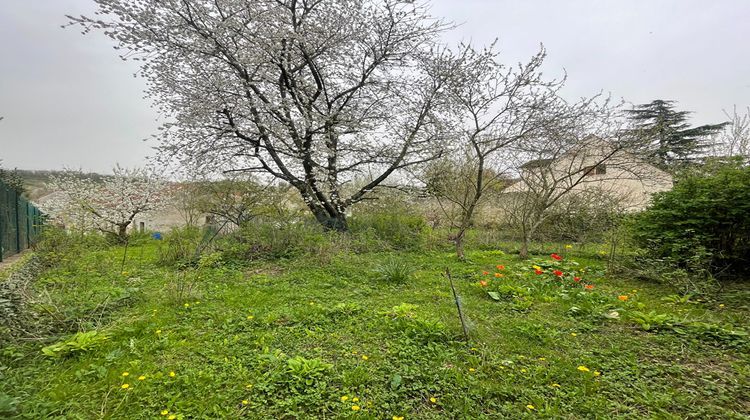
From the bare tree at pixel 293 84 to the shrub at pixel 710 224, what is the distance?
495 centimetres

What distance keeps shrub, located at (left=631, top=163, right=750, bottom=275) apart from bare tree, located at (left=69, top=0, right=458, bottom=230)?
4953 millimetres

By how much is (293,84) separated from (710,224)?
8.00 meters

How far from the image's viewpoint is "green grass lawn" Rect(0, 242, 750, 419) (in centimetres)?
182

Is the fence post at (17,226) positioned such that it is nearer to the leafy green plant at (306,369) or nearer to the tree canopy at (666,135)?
the leafy green plant at (306,369)

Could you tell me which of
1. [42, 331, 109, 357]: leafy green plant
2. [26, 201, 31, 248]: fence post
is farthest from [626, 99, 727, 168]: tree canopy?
[26, 201, 31, 248]: fence post

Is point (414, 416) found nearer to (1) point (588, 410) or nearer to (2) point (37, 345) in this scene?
(1) point (588, 410)

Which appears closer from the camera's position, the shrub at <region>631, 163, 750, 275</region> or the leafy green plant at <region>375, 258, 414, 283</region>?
the shrub at <region>631, 163, 750, 275</region>

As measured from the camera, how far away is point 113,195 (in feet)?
38.4

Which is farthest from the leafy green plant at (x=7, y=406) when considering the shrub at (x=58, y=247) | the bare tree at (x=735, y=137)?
the bare tree at (x=735, y=137)

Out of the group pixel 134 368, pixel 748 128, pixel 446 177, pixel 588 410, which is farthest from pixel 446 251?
pixel 748 128

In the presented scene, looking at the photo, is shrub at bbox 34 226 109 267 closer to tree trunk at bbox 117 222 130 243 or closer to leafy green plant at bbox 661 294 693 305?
tree trunk at bbox 117 222 130 243

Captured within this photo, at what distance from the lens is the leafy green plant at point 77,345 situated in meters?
2.29

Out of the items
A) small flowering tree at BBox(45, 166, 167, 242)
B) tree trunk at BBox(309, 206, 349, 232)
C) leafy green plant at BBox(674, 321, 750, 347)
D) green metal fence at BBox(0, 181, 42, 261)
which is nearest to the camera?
leafy green plant at BBox(674, 321, 750, 347)

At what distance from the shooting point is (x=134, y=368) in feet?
7.13
